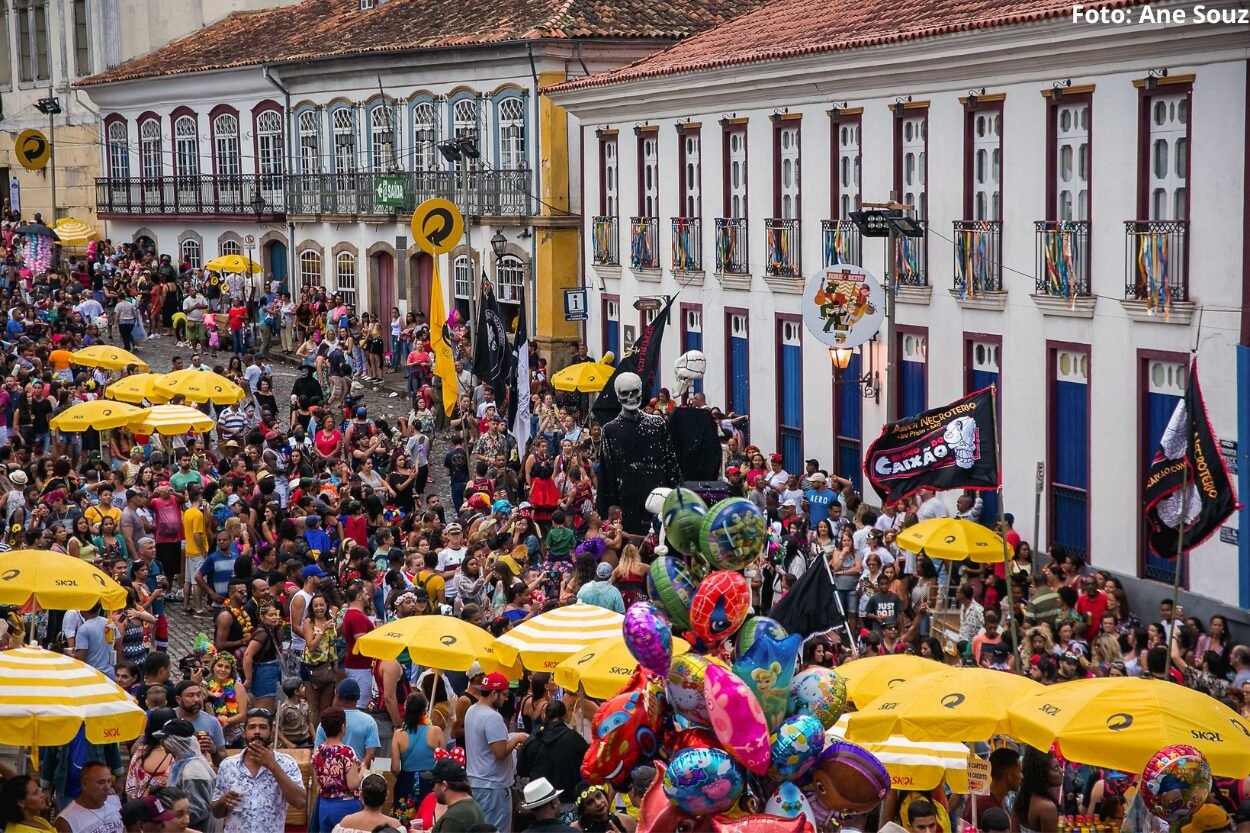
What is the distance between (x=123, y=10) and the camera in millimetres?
55312

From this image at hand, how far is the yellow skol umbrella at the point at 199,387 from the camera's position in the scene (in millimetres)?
25953

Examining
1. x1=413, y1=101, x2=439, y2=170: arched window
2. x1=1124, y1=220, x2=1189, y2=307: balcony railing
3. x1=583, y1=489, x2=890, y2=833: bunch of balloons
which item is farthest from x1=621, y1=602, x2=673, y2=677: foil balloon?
x1=413, y1=101, x2=439, y2=170: arched window

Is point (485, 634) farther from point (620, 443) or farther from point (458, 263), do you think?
point (458, 263)

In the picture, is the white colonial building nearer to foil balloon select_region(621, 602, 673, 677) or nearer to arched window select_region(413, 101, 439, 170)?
arched window select_region(413, 101, 439, 170)

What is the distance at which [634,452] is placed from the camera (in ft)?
51.4

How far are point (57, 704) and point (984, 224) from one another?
14711 mm

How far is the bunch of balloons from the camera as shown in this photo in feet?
31.1

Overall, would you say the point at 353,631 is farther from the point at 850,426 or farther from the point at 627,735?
the point at 850,426

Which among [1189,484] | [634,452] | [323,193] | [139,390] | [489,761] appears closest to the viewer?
[489,761]

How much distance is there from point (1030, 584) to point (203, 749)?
889 cm

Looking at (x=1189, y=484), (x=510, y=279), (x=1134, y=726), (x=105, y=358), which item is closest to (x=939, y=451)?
(x=1189, y=484)

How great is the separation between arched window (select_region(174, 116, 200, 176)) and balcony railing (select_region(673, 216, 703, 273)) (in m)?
21.1

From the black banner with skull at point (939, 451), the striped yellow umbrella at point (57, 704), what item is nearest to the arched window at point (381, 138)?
the black banner with skull at point (939, 451)

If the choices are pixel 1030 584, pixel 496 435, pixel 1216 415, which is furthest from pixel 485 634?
pixel 496 435
